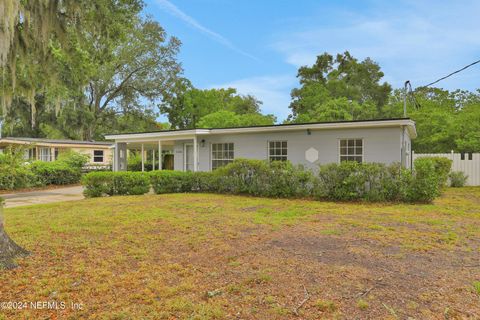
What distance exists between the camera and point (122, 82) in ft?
110

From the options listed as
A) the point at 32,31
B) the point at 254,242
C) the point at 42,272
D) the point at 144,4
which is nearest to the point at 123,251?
the point at 42,272

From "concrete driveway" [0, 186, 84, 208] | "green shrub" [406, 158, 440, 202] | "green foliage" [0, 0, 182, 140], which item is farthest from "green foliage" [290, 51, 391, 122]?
"concrete driveway" [0, 186, 84, 208]

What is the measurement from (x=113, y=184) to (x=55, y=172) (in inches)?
309

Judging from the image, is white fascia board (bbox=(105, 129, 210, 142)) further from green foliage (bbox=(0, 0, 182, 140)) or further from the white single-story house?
green foliage (bbox=(0, 0, 182, 140))

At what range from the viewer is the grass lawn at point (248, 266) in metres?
3.12

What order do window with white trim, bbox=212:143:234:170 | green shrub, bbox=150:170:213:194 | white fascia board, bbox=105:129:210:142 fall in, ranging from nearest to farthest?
green shrub, bbox=150:170:213:194, white fascia board, bbox=105:129:210:142, window with white trim, bbox=212:143:234:170

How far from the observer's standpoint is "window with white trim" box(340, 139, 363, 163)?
39.9 ft

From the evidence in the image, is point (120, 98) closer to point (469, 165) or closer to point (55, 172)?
point (55, 172)

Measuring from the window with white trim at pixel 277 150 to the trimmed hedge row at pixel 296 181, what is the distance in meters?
2.15

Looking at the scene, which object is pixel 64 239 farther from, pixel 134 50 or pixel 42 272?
pixel 134 50

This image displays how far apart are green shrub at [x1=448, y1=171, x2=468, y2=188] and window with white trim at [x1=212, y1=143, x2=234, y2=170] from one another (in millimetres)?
10502

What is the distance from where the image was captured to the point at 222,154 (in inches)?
598

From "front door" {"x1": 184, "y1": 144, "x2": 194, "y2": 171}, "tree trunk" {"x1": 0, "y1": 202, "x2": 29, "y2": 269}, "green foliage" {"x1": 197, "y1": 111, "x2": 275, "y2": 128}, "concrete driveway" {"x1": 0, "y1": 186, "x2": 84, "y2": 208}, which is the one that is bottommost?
"concrete driveway" {"x1": 0, "y1": 186, "x2": 84, "y2": 208}

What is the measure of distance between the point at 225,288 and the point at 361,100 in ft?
112
